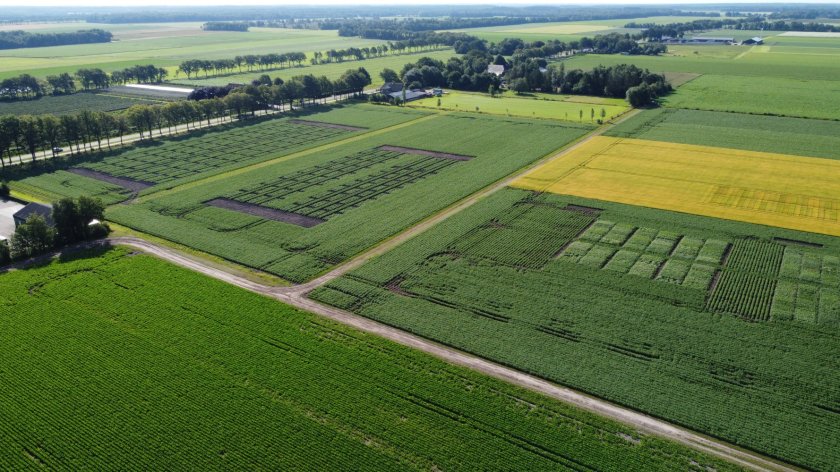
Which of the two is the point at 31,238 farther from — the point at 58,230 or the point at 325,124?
the point at 325,124

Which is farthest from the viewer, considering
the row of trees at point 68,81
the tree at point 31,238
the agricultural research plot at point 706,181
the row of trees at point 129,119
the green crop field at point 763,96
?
the row of trees at point 68,81

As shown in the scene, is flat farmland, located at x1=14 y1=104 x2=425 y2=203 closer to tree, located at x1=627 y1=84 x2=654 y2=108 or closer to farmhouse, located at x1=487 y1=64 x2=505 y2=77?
tree, located at x1=627 y1=84 x2=654 y2=108

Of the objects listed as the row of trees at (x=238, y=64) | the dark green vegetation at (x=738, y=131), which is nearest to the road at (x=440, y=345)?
the dark green vegetation at (x=738, y=131)

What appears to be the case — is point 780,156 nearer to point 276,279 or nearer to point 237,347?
point 276,279

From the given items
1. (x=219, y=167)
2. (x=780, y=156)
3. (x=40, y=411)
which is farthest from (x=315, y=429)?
(x=780, y=156)

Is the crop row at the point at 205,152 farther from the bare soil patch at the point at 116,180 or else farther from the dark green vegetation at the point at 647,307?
the dark green vegetation at the point at 647,307

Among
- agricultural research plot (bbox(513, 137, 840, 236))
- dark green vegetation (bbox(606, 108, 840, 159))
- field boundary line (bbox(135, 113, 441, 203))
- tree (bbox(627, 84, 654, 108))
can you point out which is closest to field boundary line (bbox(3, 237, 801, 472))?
field boundary line (bbox(135, 113, 441, 203))
